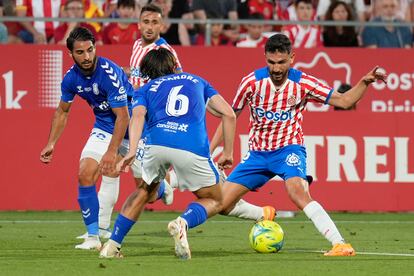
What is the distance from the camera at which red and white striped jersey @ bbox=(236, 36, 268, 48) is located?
19.0m

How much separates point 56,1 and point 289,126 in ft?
25.4

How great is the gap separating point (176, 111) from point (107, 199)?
2.80 m

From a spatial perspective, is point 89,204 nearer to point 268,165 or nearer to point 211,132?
point 268,165

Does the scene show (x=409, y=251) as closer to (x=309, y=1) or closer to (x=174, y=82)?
(x=174, y=82)

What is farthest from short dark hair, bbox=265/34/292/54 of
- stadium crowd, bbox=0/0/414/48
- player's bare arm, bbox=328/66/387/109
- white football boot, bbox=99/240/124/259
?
stadium crowd, bbox=0/0/414/48

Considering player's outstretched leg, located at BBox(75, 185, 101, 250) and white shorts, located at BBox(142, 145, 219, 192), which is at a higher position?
white shorts, located at BBox(142, 145, 219, 192)

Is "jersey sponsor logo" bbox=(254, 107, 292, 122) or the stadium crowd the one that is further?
the stadium crowd

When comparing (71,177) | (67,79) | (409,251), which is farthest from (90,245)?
(71,177)

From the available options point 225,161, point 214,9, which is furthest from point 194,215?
point 214,9

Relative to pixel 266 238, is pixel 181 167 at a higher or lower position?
higher

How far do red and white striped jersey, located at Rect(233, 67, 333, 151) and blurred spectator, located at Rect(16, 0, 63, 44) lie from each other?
7050 mm

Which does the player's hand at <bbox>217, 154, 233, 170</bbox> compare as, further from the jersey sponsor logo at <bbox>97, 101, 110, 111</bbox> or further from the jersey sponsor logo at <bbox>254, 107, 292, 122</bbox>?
the jersey sponsor logo at <bbox>97, 101, 110, 111</bbox>

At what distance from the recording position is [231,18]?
19.5 meters

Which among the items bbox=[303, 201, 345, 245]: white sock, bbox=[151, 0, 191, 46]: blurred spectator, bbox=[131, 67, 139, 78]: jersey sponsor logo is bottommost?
bbox=[303, 201, 345, 245]: white sock
